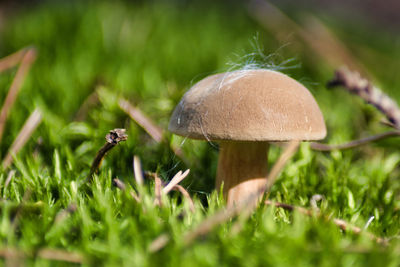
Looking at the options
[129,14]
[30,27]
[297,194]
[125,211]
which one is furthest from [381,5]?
[125,211]

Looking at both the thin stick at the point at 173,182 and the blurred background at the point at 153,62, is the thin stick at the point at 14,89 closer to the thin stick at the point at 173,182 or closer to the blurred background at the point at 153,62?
the blurred background at the point at 153,62

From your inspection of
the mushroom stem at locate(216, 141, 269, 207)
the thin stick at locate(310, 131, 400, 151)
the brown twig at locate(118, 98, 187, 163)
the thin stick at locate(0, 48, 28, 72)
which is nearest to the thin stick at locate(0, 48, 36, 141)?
the thin stick at locate(0, 48, 28, 72)

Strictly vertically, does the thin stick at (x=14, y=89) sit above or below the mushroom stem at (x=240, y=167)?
above

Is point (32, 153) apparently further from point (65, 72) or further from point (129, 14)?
point (129, 14)

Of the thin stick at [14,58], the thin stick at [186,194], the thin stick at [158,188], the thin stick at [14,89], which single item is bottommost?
the thin stick at [186,194]

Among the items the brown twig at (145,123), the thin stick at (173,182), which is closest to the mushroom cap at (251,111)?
the thin stick at (173,182)

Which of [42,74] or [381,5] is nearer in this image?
[42,74]

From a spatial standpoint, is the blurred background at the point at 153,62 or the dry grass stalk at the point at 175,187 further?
the blurred background at the point at 153,62
